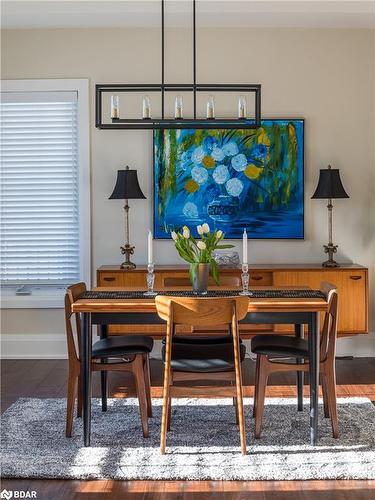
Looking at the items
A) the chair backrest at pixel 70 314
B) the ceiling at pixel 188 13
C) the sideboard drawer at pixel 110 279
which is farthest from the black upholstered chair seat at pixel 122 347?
the ceiling at pixel 188 13

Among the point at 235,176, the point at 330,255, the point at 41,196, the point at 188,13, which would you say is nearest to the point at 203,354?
the point at 330,255

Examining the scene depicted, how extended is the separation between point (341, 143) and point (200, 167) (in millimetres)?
1205

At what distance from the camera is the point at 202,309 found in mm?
3572

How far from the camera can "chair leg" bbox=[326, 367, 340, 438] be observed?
3.80 m

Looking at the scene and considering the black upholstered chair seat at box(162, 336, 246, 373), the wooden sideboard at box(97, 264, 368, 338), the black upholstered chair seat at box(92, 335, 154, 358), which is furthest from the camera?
the wooden sideboard at box(97, 264, 368, 338)

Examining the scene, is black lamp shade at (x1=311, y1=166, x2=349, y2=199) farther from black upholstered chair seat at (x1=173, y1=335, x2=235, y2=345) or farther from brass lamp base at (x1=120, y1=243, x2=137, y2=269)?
black upholstered chair seat at (x1=173, y1=335, x2=235, y2=345)

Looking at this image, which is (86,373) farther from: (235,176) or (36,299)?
(235,176)

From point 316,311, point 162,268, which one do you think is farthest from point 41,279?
point 316,311

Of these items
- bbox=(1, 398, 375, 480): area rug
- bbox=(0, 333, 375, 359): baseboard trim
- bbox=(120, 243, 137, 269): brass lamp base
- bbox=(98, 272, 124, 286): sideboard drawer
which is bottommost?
bbox=(1, 398, 375, 480): area rug

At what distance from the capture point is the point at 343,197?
5648 mm

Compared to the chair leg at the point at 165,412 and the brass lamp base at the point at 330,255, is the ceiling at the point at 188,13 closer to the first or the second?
the brass lamp base at the point at 330,255

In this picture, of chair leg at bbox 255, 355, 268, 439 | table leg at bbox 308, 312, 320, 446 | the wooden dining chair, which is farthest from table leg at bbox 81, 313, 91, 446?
table leg at bbox 308, 312, 320, 446

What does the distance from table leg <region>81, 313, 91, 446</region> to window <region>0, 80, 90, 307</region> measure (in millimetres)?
2346

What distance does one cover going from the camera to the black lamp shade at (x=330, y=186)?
18.5ft
